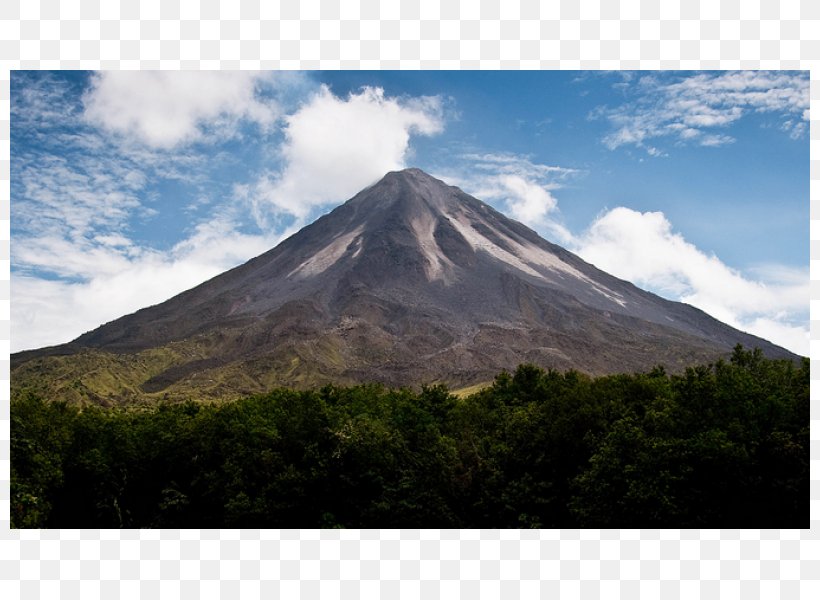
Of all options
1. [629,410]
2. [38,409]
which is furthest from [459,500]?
[38,409]

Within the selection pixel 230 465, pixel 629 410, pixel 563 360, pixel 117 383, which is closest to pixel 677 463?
pixel 629 410

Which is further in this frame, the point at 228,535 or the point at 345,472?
the point at 345,472

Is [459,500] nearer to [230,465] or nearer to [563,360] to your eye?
[230,465]

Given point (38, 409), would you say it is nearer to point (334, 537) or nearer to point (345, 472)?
point (345, 472)

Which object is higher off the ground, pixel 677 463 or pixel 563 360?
pixel 563 360

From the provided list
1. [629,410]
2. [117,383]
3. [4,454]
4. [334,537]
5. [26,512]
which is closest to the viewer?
[4,454]

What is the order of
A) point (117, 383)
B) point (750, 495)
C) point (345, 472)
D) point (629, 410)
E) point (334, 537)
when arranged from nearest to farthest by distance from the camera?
point (334, 537)
point (750, 495)
point (629, 410)
point (345, 472)
point (117, 383)

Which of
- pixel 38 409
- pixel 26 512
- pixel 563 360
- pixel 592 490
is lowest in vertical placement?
pixel 26 512
